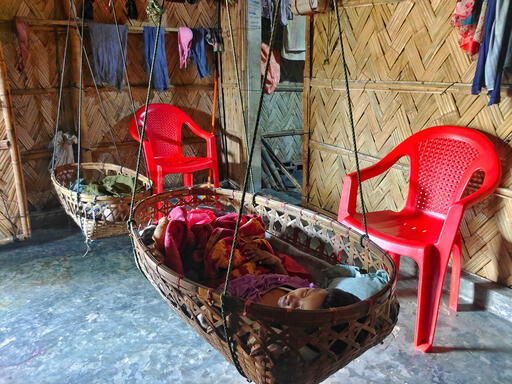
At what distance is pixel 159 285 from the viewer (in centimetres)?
161

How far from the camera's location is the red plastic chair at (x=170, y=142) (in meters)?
3.77

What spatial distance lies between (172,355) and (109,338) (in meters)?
0.38

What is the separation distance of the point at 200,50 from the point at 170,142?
951 millimetres

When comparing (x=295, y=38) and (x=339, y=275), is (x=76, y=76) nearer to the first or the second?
(x=295, y=38)

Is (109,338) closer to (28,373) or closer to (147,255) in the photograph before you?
(28,373)

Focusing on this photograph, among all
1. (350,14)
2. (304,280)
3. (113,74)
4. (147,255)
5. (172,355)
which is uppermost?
(350,14)

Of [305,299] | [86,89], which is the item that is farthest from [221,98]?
[305,299]

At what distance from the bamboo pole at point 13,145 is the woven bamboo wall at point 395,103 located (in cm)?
232

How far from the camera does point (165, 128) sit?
13.9 ft

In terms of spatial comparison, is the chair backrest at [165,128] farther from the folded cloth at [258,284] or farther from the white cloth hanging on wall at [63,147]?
the folded cloth at [258,284]

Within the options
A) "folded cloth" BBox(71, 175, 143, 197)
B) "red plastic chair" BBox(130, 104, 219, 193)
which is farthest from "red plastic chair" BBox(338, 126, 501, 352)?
"red plastic chair" BBox(130, 104, 219, 193)

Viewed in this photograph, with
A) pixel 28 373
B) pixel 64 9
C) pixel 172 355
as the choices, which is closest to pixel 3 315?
pixel 28 373

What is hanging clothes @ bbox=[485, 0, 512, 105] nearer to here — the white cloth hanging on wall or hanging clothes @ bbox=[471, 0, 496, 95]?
hanging clothes @ bbox=[471, 0, 496, 95]

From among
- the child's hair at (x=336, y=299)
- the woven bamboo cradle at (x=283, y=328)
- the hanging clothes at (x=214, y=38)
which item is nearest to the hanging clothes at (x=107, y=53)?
the hanging clothes at (x=214, y=38)
